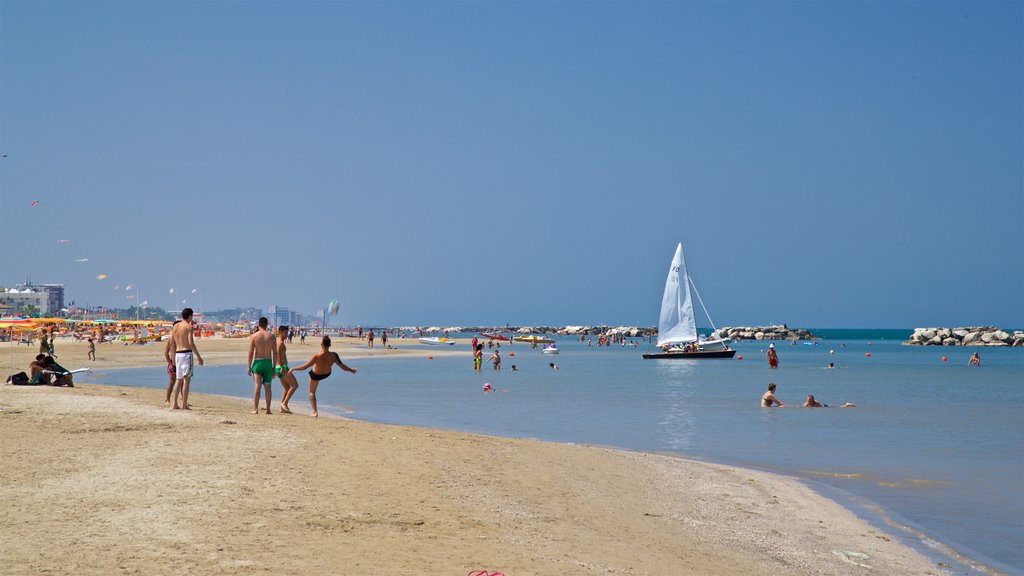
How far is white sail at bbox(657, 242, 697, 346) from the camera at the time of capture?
6375cm

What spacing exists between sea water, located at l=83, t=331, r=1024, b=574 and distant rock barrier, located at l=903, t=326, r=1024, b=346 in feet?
Result: 292

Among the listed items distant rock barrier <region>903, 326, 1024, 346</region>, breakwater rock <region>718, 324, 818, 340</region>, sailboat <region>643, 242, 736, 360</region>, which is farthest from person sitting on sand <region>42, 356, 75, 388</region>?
breakwater rock <region>718, 324, 818, 340</region>

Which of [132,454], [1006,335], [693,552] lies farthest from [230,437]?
[1006,335]

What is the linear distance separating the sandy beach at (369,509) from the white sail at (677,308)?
4990cm

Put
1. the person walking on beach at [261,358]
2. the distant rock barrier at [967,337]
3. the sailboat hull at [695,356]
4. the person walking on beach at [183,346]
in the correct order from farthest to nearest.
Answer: the distant rock barrier at [967,337]
the sailboat hull at [695,356]
the person walking on beach at [261,358]
the person walking on beach at [183,346]

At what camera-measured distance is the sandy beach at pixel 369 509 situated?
6.62 meters

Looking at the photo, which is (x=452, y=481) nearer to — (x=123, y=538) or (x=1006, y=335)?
(x=123, y=538)

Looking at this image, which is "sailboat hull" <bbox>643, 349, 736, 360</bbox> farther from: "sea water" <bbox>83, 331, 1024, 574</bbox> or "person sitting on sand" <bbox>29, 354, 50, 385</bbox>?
"person sitting on sand" <bbox>29, 354, 50, 385</bbox>

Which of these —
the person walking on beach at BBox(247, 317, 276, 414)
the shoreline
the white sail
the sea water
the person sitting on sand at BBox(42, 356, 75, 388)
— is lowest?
the sea water

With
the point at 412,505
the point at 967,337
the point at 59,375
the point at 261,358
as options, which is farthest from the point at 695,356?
the point at 967,337

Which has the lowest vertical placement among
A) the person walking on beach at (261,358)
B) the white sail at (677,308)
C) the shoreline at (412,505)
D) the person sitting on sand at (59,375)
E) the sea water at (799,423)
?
the sea water at (799,423)

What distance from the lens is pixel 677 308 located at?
64.6m

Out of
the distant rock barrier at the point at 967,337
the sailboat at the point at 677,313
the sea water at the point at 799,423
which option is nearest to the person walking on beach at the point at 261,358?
the sea water at the point at 799,423

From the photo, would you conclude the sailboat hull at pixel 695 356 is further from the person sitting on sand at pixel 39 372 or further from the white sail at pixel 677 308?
the person sitting on sand at pixel 39 372
